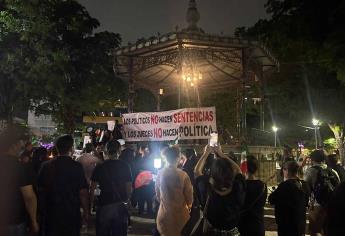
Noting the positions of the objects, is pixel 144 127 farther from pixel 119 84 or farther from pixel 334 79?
pixel 334 79

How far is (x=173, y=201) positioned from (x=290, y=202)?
168cm

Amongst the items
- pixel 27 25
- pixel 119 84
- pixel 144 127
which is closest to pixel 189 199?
pixel 144 127

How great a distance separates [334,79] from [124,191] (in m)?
27.5

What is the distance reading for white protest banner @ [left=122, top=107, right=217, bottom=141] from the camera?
1144 cm

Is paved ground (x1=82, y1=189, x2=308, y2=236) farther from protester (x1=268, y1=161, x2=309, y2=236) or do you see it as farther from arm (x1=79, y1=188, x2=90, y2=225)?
protester (x1=268, y1=161, x2=309, y2=236)

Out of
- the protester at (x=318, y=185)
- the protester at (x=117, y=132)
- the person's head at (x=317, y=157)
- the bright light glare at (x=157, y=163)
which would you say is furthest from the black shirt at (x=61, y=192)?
the protester at (x=117, y=132)

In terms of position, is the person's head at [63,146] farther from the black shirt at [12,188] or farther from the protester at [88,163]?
the protester at [88,163]

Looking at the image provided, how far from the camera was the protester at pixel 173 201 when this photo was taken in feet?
18.9

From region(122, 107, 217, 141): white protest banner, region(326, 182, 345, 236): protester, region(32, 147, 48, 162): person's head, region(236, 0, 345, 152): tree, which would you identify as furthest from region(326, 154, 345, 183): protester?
region(236, 0, 345, 152): tree

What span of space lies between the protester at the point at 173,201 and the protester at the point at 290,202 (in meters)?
1.26

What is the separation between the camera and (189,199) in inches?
232

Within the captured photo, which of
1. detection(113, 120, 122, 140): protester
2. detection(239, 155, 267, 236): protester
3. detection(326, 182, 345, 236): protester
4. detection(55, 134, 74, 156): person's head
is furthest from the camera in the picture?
detection(113, 120, 122, 140): protester

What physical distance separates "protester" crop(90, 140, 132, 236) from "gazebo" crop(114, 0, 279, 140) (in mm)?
7347

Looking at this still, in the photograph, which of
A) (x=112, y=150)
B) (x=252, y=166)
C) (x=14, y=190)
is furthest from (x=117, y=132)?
(x=14, y=190)
